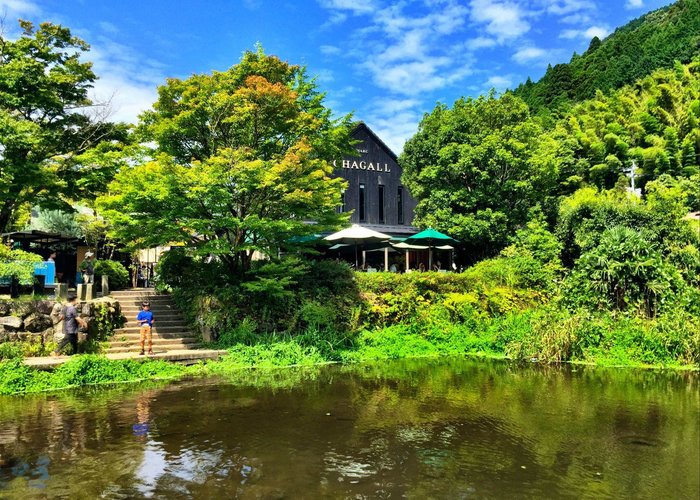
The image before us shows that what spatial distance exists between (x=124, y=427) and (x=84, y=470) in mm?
1900

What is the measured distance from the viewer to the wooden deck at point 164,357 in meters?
11.9

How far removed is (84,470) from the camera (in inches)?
257

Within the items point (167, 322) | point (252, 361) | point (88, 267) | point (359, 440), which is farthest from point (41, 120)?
point (359, 440)

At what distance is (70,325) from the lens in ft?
41.7

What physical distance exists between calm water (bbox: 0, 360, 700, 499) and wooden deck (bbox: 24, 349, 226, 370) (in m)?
1.45

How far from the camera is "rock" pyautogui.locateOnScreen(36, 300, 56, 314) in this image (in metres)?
13.3

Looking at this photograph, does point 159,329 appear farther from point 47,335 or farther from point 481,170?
point 481,170

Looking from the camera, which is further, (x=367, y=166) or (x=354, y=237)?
(x=367, y=166)

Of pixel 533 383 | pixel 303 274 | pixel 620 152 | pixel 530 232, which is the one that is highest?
pixel 620 152

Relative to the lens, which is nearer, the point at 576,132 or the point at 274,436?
the point at 274,436

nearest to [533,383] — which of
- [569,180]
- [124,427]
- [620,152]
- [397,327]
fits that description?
[397,327]

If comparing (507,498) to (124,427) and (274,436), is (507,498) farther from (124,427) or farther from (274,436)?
(124,427)

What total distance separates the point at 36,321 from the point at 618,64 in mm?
63810

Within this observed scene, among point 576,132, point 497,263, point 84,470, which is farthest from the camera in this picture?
point 576,132
